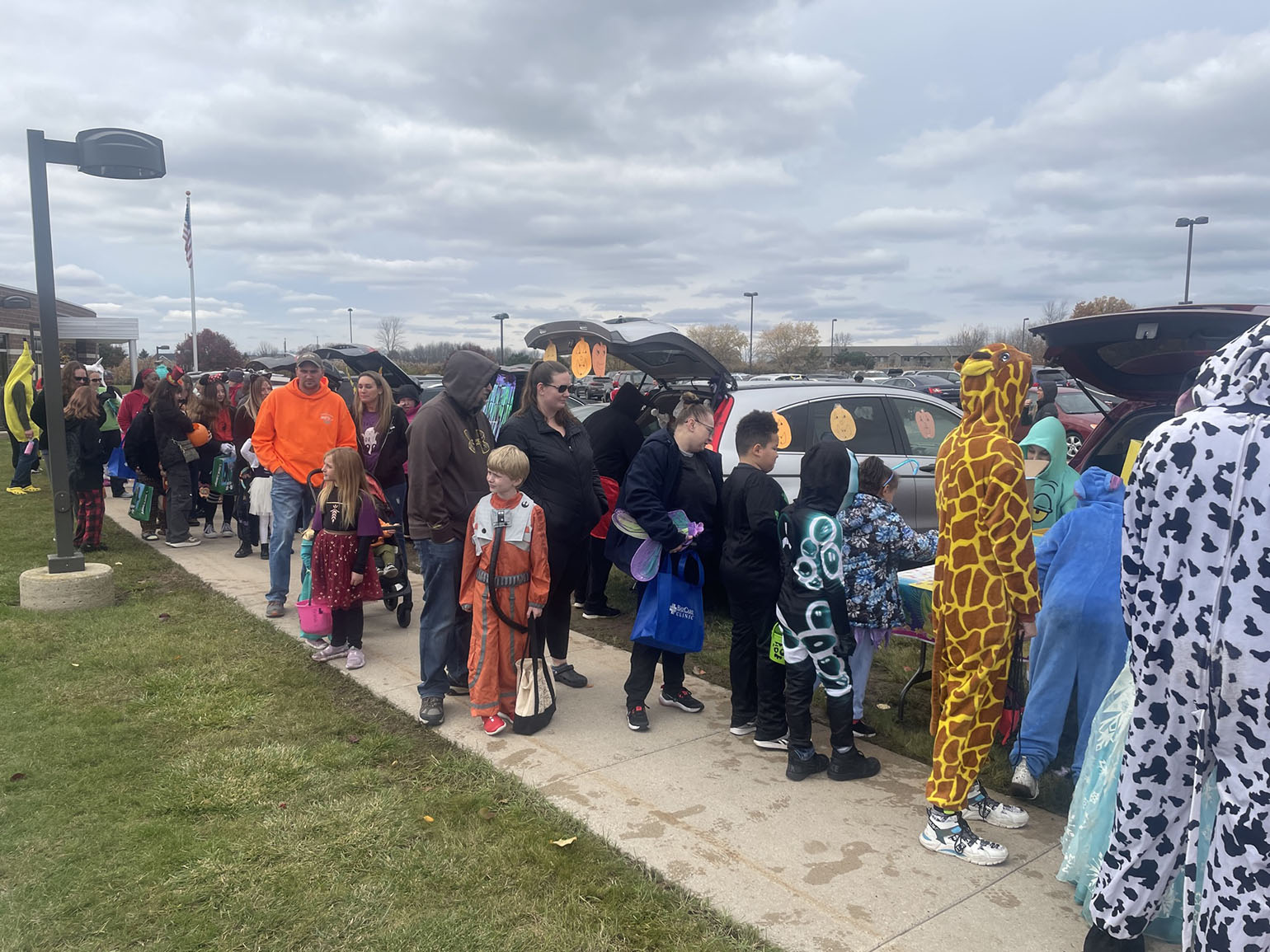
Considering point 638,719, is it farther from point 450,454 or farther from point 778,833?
point 450,454

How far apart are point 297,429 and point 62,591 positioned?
7.53 ft

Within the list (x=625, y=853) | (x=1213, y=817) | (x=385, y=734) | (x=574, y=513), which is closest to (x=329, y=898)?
(x=625, y=853)

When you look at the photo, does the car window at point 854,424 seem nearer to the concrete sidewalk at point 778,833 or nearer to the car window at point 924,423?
the car window at point 924,423

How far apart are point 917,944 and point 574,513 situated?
2741 millimetres

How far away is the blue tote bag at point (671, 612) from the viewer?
4578mm

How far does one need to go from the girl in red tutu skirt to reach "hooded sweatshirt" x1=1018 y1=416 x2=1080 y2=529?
13.1 feet

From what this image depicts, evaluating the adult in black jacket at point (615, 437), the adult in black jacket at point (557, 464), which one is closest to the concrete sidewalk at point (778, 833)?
the adult in black jacket at point (557, 464)

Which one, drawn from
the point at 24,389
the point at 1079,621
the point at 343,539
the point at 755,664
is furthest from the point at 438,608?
the point at 24,389

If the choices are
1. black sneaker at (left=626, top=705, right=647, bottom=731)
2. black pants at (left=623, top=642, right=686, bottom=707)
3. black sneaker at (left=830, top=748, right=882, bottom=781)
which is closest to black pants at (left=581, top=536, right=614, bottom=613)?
black pants at (left=623, top=642, right=686, bottom=707)

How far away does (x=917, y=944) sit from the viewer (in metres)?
2.82

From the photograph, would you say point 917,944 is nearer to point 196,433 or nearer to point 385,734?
point 385,734

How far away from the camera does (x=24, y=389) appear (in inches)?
365

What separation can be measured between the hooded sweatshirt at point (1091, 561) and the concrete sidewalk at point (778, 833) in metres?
0.88

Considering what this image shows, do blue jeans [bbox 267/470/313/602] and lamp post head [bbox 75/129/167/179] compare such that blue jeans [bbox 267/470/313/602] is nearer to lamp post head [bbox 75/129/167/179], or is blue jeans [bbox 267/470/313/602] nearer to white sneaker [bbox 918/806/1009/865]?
lamp post head [bbox 75/129/167/179]
